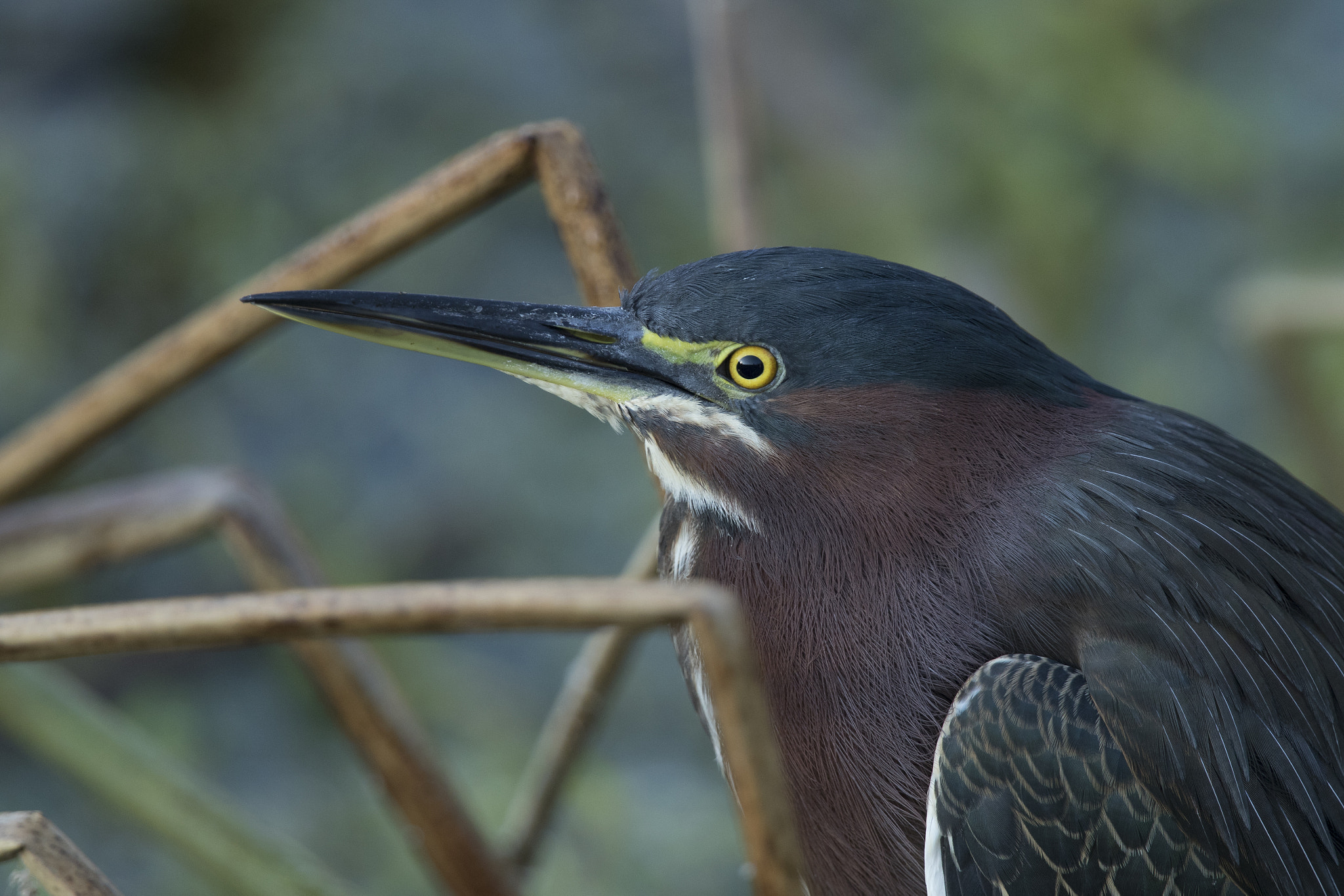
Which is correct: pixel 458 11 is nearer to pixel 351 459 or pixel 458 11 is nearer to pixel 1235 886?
pixel 351 459

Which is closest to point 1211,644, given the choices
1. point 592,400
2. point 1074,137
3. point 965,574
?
point 965,574

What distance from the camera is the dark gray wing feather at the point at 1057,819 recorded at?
1.56 metres

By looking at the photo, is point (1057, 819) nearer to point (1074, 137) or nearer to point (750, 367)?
point (750, 367)

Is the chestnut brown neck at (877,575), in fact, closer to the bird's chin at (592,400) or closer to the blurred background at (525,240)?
the bird's chin at (592,400)

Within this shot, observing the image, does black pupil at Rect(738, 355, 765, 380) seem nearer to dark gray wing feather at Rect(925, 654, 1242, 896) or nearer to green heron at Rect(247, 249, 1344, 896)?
green heron at Rect(247, 249, 1344, 896)

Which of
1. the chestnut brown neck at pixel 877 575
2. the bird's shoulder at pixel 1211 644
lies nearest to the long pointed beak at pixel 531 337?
the chestnut brown neck at pixel 877 575

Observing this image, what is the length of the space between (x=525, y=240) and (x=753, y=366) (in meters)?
2.68

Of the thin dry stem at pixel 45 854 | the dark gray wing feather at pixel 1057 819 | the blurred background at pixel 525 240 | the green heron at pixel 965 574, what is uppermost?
the blurred background at pixel 525 240

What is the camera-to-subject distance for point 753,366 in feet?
5.92

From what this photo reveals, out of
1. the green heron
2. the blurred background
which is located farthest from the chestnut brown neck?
the blurred background

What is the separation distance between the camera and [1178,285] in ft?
16.0

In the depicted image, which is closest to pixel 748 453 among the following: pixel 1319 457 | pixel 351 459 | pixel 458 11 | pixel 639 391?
pixel 639 391

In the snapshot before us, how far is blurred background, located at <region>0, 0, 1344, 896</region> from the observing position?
3508mm

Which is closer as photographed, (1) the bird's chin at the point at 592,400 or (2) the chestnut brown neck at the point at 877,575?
(2) the chestnut brown neck at the point at 877,575
